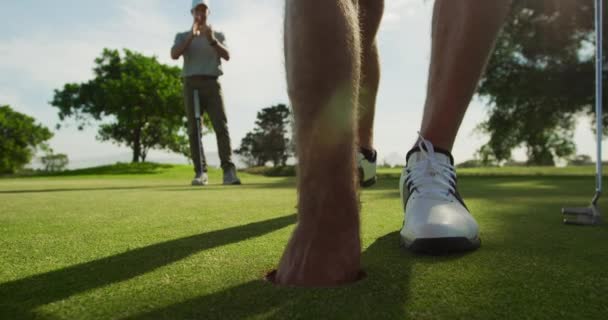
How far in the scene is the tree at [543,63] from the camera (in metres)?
13.4

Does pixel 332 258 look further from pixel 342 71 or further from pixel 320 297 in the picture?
pixel 342 71

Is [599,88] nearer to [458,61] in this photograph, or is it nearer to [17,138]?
[458,61]

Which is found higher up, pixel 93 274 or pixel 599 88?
pixel 599 88

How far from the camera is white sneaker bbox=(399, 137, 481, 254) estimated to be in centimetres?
112

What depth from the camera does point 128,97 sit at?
26.9 metres

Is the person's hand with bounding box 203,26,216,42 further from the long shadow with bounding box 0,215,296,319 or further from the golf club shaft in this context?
the long shadow with bounding box 0,215,296,319

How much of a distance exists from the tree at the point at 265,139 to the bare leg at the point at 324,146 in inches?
1821

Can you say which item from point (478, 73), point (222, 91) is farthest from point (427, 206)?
point (222, 91)

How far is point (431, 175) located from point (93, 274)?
912mm

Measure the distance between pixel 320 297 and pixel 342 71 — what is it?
424 mm

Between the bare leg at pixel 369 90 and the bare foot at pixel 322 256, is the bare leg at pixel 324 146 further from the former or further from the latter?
the bare leg at pixel 369 90

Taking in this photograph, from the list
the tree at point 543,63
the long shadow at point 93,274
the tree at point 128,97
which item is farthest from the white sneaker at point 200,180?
the tree at point 128,97

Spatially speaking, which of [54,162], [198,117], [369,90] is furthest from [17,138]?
[369,90]

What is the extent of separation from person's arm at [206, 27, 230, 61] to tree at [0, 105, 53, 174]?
39409mm
